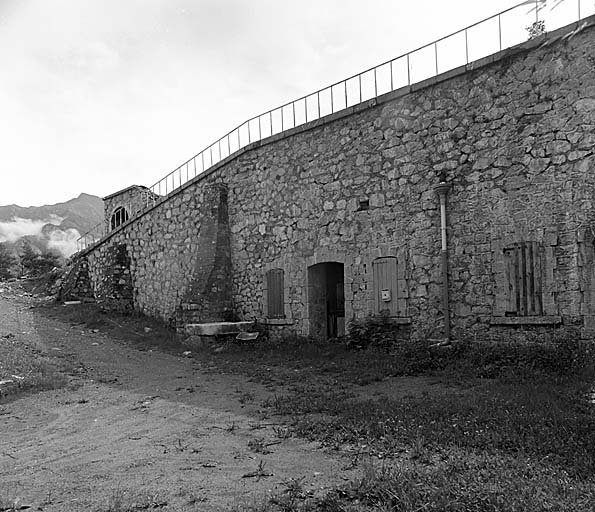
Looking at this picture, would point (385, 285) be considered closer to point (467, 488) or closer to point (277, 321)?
point (277, 321)

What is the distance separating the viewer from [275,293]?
519 inches

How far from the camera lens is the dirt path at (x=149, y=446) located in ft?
13.0

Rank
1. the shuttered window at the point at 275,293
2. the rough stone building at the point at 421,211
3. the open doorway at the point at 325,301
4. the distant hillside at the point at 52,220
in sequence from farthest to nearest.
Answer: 1. the distant hillside at the point at 52,220
2. the shuttered window at the point at 275,293
3. the open doorway at the point at 325,301
4. the rough stone building at the point at 421,211

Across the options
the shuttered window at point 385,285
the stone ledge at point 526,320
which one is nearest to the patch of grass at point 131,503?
the stone ledge at point 526,320

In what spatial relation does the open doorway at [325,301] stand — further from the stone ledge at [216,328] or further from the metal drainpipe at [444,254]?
the metal drainpipe at [444,254]

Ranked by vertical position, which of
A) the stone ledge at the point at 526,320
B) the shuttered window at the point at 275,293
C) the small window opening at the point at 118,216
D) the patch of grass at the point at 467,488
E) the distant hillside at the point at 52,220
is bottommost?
the patch of grass at the point at 467,488

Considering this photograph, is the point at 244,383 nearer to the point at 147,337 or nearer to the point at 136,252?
the point at 147,337

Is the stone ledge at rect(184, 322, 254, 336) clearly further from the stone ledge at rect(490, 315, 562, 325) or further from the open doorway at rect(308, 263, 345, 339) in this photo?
the stone ledge at rect(490, 315, 562, 325)

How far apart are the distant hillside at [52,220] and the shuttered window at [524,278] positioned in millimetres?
55471

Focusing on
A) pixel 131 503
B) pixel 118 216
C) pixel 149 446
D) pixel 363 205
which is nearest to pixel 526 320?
pixel 363 205

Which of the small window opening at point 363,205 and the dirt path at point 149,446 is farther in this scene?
the small window opening at point 363,205

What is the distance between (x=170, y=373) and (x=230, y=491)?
6.02 m

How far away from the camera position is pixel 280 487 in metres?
3.90

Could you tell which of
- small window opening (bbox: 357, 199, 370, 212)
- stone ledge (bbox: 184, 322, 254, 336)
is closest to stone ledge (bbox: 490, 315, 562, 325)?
small window opening (bbox: 357, 199, 370, 212)
